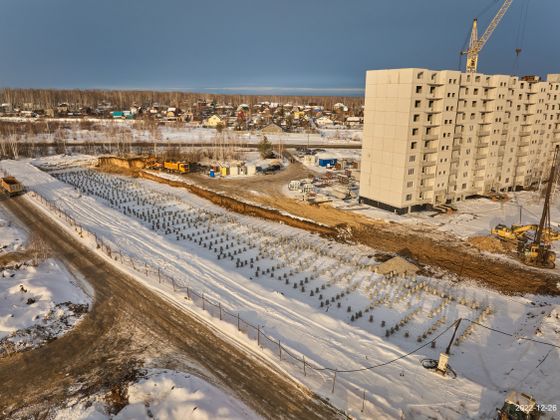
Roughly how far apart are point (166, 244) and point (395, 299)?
17274mm

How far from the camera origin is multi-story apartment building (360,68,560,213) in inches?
1404

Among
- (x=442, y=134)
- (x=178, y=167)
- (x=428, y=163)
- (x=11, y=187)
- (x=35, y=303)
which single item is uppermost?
(x=442, y=134)

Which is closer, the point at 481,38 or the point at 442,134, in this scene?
the point at 442,134

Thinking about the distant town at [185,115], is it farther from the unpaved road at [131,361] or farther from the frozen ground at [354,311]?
the unpaved road at [131,361]

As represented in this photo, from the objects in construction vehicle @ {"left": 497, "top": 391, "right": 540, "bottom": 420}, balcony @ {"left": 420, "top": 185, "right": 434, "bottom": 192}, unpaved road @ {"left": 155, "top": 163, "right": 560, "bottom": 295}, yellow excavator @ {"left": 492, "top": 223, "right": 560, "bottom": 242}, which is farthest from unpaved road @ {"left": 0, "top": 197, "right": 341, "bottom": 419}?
balcony @ {"left": 420, "top": 185, "right": 434, "bottom": 192}

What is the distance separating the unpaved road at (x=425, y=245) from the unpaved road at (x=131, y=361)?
55.6 feet

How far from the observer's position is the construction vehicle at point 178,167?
2184 inches

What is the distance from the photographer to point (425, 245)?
1164 inches

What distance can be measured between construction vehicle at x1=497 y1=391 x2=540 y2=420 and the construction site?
2.4 inches

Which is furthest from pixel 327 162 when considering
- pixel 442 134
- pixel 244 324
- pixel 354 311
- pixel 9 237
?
pixel 244 324

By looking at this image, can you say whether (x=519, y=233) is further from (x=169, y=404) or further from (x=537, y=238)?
(x=169, y=404)

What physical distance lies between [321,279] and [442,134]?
2365cm

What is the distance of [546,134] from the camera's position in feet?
162

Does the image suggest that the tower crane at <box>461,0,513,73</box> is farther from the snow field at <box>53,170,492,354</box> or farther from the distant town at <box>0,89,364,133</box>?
the distant town at <box>0,89,364,133</box>
